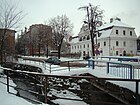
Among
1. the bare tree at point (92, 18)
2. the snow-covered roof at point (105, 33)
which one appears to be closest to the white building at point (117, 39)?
the snow-covered roof at point (105, 33)

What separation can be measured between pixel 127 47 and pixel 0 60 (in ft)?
126

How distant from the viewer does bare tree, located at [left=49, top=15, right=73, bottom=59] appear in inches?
1886

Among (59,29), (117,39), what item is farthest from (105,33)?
(59,29)

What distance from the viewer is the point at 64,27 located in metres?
48.4

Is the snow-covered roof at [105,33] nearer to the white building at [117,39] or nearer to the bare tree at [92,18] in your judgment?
the white building at [117,39]

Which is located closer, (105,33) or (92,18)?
(92,18)

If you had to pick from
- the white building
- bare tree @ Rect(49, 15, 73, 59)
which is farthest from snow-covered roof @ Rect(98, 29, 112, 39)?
bare tree @ Rect(49, 15, 73, 59)

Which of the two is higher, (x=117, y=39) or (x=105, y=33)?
(x=105, y=33)

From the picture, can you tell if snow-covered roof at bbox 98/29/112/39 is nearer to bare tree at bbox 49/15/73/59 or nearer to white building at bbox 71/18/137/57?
white building at bbox 71/18/137/57

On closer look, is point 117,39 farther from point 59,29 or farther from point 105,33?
point 59,29

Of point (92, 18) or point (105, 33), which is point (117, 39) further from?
point (92, 18)

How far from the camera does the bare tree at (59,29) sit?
157 ft

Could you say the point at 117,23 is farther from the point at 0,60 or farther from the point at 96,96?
the point at 96,96

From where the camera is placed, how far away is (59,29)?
48.3 m
